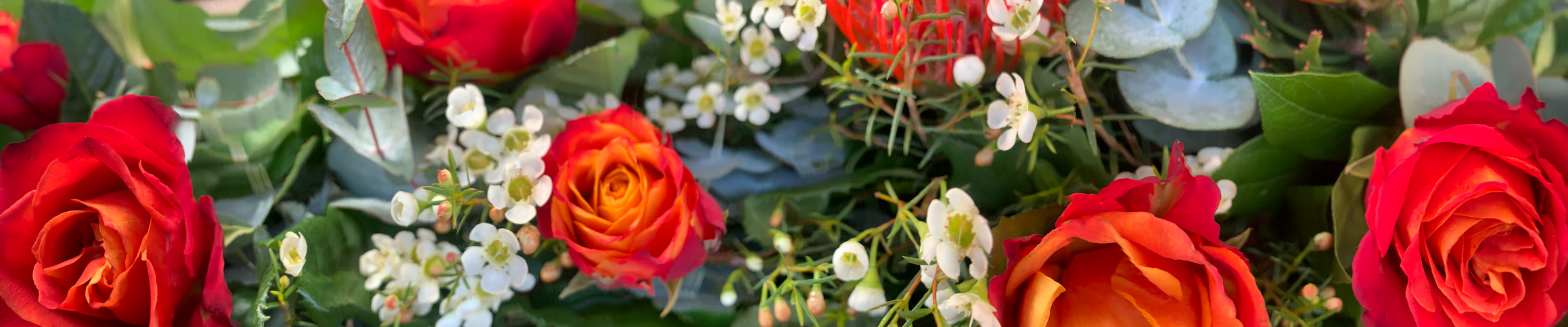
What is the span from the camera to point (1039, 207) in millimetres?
390

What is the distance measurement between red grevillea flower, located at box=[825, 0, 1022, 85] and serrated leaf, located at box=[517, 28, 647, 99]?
0.12 metres

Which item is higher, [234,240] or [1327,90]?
[1327,90]

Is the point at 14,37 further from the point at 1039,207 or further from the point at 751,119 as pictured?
the point at 1039,207

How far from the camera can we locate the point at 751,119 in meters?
0.40

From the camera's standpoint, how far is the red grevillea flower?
347 mm

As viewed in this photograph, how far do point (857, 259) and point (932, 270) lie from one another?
0.14ft

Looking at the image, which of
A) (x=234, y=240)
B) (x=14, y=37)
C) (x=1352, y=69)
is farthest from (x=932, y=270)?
(x=14, y=37)

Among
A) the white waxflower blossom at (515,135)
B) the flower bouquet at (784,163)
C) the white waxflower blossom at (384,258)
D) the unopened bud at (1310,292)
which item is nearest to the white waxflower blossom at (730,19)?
the flower bouquet at (784,163)

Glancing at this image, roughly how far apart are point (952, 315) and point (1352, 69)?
0.28m

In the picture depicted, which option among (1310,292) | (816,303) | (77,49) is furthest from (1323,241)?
(77,49)

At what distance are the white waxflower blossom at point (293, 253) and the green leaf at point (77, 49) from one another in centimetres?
18

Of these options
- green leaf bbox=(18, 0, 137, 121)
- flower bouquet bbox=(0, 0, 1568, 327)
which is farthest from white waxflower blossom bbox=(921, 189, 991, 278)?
green leaf bbox=(18, 0, 137, 121)

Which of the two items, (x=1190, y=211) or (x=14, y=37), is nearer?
(x=1190, y=211)

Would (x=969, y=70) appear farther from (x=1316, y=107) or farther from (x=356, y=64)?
→ (x=356, y=64)
